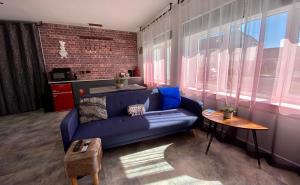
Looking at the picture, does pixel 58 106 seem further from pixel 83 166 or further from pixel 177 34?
pixel 177 34

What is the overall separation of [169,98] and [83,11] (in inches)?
114

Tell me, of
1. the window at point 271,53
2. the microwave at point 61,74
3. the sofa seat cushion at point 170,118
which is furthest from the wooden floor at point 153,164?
the microwave at point 61,74

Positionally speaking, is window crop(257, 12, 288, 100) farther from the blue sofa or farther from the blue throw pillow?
the blue throw pillow

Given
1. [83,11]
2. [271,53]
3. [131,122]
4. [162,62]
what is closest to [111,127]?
[131,122]

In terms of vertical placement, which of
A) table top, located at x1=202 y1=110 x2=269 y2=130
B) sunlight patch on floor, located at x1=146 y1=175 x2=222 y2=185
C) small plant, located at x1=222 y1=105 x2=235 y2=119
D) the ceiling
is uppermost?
the ceiling

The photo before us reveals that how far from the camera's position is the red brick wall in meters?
4.12

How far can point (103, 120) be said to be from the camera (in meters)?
2.11

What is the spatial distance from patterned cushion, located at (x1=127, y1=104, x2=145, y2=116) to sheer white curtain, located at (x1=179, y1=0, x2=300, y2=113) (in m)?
1.11

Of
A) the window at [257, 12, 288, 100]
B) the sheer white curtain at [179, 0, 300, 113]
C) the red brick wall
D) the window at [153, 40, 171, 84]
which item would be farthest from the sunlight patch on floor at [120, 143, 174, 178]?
the red brick wall

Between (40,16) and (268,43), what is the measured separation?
15.7ft

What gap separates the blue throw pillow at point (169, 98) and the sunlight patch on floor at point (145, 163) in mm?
816

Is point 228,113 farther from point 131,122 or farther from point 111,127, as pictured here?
point 111,127

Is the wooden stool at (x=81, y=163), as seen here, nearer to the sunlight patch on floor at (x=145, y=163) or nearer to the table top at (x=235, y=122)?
the sunlight patch on floor at (x=145, y=163)

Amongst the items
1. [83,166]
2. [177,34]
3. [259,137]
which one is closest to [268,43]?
[259,137]
